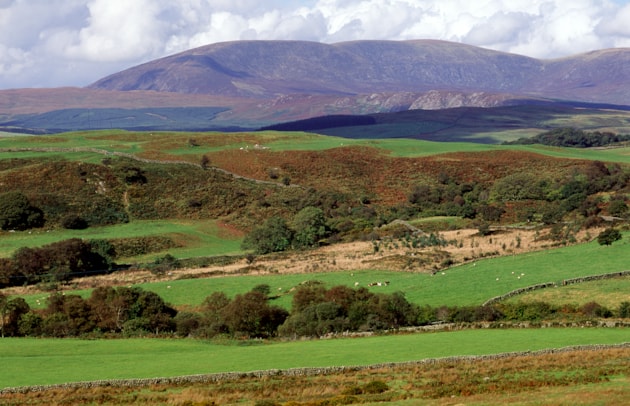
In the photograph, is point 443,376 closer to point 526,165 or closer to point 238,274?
point 238,274

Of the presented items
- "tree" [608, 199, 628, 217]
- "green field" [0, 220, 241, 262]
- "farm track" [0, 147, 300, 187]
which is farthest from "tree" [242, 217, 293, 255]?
"farm track" [0, 147, 300, 187]

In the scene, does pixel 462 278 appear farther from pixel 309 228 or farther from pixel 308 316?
pixel 309 228

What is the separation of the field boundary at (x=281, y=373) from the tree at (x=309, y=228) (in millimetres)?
44207

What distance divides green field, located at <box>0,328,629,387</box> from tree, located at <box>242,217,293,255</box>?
34.4 m

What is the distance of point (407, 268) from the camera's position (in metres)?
57.8

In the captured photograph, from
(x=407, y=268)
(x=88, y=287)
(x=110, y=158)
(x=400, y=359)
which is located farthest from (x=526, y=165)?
(x=400, y=359)

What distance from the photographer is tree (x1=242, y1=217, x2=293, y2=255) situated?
75125 mm

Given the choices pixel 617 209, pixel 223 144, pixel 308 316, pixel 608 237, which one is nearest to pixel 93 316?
pixel 308 316

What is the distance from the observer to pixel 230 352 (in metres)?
36.5

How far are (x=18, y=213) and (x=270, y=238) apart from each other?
85.0ft

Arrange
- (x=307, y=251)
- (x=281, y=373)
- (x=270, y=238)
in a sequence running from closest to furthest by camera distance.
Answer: (x=281, y=373) < (x=307, y=251) < (x=270, y=238)

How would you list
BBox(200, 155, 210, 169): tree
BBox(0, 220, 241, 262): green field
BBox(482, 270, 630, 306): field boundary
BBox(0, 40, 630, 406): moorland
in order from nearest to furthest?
1. BBox(0, 40, 630, 406): moorland
2. BBox(482, 270, 630, 306): field boundary
3. BBox(0, 220, 241, 262): green field
4. BBox(200, 155, 210, 169): tree

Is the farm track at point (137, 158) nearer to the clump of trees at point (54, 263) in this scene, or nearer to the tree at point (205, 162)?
the tree at point (205, 162)

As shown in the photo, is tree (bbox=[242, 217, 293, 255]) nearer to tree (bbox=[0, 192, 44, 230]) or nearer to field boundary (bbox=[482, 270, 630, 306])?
tree (bbox=[0, 192, 44, 230])
